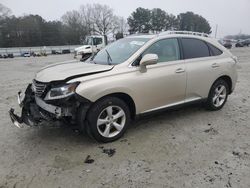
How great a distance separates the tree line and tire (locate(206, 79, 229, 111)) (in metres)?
51.2

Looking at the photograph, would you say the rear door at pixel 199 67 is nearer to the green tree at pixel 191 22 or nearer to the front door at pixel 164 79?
the front door at pixel 164 79

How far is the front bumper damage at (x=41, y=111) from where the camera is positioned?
339 centimetres

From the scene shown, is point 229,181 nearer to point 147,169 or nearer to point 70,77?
point 147,169

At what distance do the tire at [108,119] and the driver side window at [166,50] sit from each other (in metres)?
1.05

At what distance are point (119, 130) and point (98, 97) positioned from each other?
73cm

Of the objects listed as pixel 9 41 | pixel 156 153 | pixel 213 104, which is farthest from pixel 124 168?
pixel 9 41

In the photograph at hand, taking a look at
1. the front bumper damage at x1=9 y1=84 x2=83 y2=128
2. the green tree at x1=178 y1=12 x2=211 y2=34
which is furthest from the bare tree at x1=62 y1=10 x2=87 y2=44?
the front bumper damage at x1=9 y1=84 x2=83 y2=128

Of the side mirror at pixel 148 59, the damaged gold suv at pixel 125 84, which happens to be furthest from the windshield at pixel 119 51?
the side mirror at pixel 148 59

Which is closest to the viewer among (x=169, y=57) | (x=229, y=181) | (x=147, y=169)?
Answer: (x=229, y=181)

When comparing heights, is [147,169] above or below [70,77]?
below

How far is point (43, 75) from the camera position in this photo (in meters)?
3.82

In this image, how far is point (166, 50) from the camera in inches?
172

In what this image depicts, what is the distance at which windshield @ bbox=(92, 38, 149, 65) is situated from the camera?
408 centimetres

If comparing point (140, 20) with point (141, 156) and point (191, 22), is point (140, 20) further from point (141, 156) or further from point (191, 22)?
point (141, 156)
